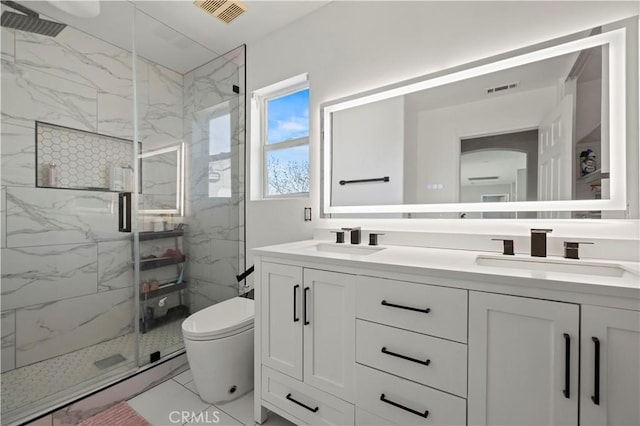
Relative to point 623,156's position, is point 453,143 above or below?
above

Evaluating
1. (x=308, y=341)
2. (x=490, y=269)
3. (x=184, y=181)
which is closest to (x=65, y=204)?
(x=184, y=181)

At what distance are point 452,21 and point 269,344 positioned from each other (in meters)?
1.91

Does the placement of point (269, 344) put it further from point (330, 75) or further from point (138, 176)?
point (330, 75)

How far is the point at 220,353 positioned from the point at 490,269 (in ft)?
4.52

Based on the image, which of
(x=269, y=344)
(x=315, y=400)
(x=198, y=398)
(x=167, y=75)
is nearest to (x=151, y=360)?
(x=198, y=398)

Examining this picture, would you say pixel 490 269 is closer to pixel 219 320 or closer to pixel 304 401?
pixel 304 401

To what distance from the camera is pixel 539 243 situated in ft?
3.88

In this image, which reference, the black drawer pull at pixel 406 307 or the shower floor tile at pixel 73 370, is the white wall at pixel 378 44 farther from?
the shower floor tile at pixel 73 370

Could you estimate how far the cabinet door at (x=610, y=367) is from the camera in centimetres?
72

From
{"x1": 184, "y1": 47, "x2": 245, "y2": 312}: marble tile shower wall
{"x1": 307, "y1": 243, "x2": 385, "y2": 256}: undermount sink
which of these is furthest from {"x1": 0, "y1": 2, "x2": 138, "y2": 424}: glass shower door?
{"x1": 307, "y1": 243, "x2": 385, "y2": 256}: undermount sink

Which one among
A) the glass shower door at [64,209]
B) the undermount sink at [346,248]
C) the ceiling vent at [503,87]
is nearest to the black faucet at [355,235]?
the undermount sink at [346,248]

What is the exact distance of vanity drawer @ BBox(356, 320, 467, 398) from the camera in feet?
3.04

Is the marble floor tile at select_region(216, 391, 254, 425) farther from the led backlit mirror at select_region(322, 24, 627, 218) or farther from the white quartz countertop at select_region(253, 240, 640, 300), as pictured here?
the led backlit mirror at select_region(322, 24, 627, 218)

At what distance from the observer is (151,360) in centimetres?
A: 186
